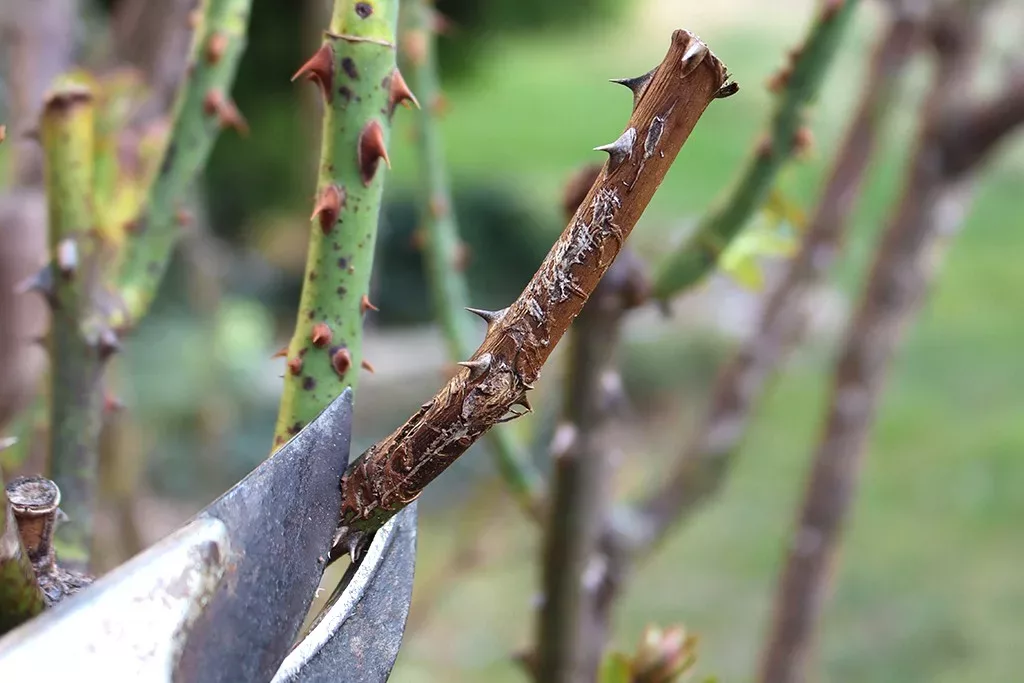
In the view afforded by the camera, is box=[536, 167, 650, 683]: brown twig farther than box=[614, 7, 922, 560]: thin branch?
No

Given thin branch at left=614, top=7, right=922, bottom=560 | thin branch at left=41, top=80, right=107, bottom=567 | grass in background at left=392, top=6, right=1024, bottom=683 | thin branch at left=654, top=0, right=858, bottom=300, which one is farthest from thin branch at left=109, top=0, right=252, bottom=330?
grass in background at left=392, top=6, right=1024, bottom=683

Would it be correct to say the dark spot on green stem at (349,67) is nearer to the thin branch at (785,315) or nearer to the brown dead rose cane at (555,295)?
the brown dead rose cane at (555,295)

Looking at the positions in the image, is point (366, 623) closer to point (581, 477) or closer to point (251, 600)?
point (251, 600)

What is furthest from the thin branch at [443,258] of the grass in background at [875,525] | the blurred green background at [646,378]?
the grass in background at [875,525]

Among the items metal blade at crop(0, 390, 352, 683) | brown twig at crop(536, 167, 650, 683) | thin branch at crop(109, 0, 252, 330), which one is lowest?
metal blade at crop(0, 390, 352, 683)

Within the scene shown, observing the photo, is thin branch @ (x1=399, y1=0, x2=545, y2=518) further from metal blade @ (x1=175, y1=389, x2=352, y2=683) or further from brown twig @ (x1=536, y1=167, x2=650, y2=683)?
metal blade @ (x1=175, y1=389, x2=352, y2=683)
